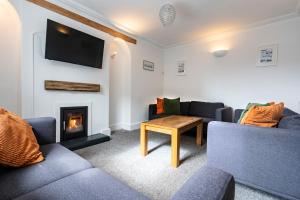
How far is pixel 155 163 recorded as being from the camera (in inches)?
82.7

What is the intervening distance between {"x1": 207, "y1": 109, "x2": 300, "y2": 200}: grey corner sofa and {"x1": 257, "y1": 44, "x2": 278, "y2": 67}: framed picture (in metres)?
2.43

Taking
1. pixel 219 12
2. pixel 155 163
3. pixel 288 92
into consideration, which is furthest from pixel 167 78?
pixel 155 163

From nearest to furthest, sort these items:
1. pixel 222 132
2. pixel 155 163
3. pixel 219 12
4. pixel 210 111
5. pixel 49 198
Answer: pixel 49 198 → pixel 222 132 → pixel 155 163 → pixel 219 12 → pixel 210 111

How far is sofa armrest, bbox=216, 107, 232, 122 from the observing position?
2.92 m

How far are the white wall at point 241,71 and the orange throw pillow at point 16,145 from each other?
3.75 m

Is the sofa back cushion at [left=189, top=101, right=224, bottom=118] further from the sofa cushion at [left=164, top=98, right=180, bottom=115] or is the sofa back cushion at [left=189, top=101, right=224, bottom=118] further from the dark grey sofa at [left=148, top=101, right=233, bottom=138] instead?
the sofa cushion at [left=164, top=98, right=180, bottom=115]

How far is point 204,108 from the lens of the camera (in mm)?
3834

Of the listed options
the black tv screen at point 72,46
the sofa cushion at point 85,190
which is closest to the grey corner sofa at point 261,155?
the sofa cushion at point 85,190

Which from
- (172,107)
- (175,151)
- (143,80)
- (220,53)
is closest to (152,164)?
(175,151)

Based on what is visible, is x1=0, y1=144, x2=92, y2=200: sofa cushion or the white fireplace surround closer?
x1=0, y1=144, x2=92, y2=200: sofa cushion

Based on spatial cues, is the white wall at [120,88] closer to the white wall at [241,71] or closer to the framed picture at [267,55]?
the white wall at [241,71]

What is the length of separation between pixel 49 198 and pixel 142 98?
3.54m

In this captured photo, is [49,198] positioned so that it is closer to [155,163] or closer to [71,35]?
[155,163]

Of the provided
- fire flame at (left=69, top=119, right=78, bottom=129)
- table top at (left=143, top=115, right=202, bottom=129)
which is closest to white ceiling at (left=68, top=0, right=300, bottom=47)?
table top at (left=143, top=115, right=202, bottom=129)
